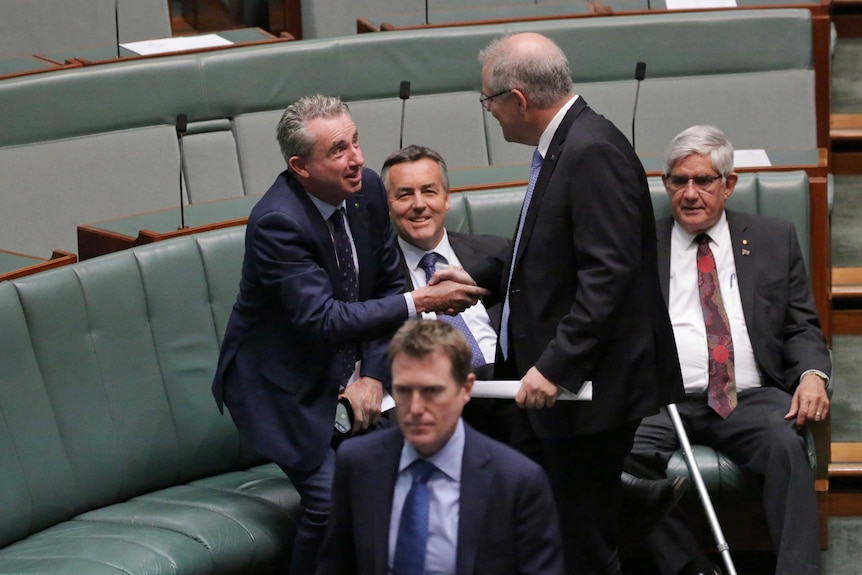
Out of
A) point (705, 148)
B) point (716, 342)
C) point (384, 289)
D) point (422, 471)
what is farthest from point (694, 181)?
point (422, 471)

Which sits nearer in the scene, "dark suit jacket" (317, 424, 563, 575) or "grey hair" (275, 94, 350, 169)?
"dark suit jacket" (317, 424, 563, 575)

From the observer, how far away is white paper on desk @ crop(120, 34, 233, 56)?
10.5 feet

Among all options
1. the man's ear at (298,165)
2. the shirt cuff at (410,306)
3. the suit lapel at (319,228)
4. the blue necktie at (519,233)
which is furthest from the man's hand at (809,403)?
the man's ear at (298,165)

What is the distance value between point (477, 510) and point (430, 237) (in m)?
0.88

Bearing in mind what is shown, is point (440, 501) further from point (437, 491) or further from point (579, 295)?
point (579, 295)

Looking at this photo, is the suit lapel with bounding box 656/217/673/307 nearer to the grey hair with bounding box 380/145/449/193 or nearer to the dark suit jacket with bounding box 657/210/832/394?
the dark suit jacket with bounding box 657/210/832/394

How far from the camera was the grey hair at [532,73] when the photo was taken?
1.80 meters

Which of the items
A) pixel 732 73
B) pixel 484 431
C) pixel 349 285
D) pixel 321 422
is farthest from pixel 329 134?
pixel 732 73

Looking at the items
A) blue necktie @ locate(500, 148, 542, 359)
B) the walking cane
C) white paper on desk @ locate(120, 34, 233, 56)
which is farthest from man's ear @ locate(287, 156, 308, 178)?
white paper on desk @ locate(120, 34, 233, 56)

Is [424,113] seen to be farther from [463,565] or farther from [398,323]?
[463,565]

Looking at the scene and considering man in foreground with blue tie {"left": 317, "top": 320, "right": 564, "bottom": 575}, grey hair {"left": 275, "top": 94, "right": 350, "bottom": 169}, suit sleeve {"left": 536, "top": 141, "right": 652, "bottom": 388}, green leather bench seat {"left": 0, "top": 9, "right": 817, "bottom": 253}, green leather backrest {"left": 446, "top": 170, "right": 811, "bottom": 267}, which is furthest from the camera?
green leather bench seat {"left": 0, "top": 9, "right": 817, "bottom": 253}

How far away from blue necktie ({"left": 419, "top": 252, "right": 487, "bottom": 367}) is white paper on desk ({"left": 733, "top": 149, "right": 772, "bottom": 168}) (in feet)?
2.45

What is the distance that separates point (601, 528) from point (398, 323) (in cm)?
43

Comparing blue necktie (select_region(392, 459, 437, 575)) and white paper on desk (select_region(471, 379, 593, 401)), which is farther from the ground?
white paper on desk (select_region(471, 379, 593, 401))
